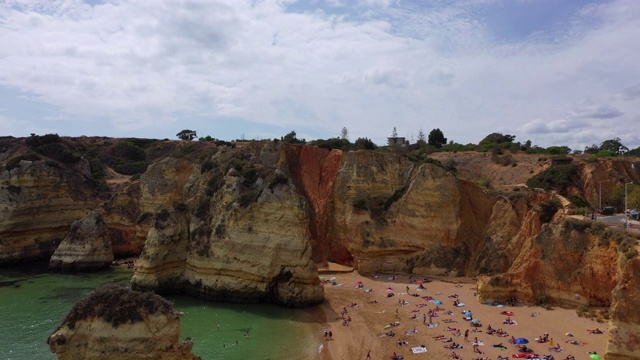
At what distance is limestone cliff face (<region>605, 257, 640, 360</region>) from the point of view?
1628cm

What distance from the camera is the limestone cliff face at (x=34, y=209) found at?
3956cm

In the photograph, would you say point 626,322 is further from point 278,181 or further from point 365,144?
point 365,144

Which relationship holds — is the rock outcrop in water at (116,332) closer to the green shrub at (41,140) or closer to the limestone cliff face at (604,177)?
the limestone cliff face at (604,177)

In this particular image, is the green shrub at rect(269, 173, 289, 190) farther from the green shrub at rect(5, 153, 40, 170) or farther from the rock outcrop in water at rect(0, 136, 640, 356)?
the green shrub at rect(5, 153, 40, 170)

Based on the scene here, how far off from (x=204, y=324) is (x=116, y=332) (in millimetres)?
12245

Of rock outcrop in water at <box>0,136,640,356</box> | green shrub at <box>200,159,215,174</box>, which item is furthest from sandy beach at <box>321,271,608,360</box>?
green shrub at <box>200,159,215,174</box>

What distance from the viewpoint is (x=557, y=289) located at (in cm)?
2528

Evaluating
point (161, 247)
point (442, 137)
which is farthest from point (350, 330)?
point (442, 137)

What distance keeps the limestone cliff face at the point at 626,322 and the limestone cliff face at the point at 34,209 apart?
4407cm

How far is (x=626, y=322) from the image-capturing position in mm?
16484

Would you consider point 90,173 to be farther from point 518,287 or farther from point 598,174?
point 598,174

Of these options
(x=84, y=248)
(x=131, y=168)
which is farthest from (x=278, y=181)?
(x=131, y=168)

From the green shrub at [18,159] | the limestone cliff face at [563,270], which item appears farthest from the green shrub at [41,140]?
the limestone cliff face at [563,270]

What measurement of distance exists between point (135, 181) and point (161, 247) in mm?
16823
